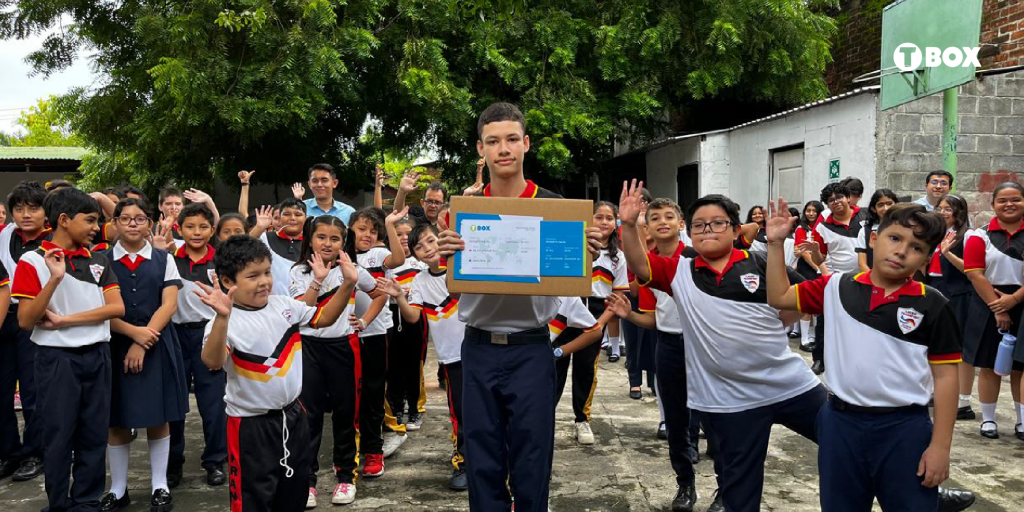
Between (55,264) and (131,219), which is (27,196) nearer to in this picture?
(131,219)

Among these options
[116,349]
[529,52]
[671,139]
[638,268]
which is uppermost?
[529,52]

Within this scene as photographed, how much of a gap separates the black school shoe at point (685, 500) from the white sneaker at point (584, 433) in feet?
4.35

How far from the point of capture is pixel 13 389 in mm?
5219

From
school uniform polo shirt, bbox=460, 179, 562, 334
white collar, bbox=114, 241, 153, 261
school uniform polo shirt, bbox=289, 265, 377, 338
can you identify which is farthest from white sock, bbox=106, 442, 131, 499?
school uniform polo shirt, bbox=460, 179, 562, 334

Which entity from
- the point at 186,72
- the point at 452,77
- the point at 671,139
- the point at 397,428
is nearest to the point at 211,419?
the point at 397,428

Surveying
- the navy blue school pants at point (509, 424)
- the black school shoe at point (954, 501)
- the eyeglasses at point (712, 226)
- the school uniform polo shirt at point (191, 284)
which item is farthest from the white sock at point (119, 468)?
the black school shoe at point (954, 501)

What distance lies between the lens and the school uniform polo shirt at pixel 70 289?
411cm

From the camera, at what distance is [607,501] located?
4.50m

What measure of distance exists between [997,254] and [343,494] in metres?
5.11

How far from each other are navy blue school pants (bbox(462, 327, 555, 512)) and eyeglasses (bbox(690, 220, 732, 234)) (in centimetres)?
94

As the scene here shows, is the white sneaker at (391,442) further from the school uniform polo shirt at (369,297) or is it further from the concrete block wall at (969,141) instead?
the concrete block wall at (969,141)

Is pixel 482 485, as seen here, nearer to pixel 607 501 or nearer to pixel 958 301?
pixel 607 501

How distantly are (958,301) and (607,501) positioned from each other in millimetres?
3815

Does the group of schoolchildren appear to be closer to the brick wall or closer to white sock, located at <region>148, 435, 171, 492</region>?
white sock, located at <region>148, 435, 171, 492</region>
